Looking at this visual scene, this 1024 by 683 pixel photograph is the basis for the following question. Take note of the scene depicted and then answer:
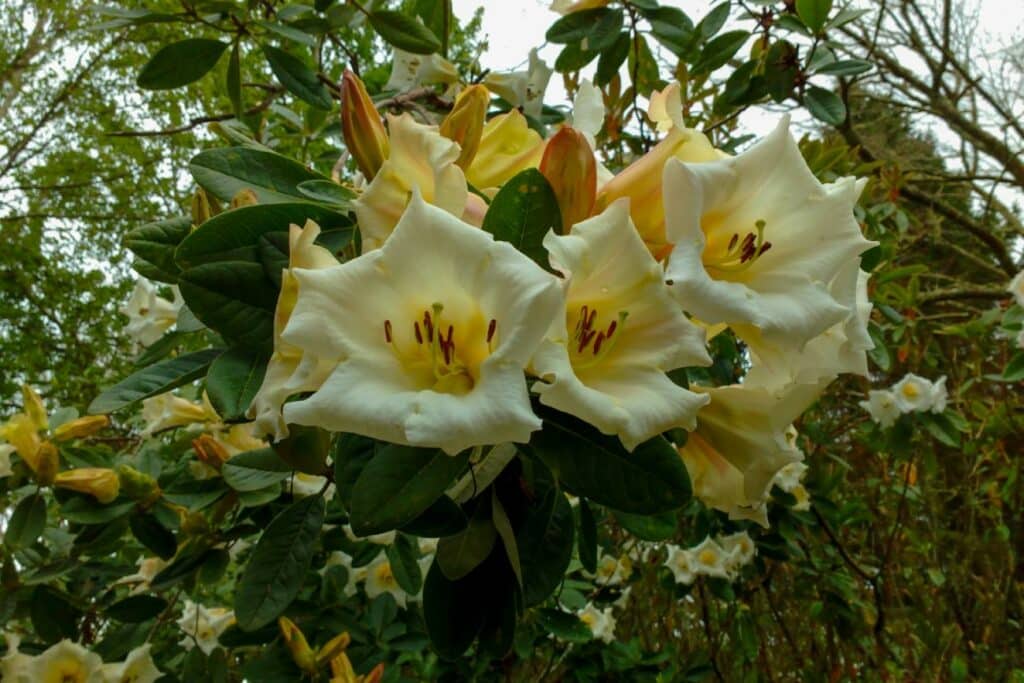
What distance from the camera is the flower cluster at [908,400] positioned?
6.49 feet

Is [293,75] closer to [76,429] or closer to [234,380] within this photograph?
[76,429]

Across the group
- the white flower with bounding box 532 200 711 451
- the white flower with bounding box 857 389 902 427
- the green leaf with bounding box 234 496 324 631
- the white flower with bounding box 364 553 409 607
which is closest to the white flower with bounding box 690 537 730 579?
the white flower with bounding box 857 389 902 427

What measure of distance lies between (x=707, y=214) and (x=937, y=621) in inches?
108

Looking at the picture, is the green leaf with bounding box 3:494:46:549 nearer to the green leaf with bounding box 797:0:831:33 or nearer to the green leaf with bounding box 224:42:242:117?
the green leaf with bounding box 224:42:242:117

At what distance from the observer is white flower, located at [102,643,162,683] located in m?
1.21

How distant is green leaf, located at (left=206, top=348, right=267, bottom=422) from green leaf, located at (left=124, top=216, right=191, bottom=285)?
9 centimetres

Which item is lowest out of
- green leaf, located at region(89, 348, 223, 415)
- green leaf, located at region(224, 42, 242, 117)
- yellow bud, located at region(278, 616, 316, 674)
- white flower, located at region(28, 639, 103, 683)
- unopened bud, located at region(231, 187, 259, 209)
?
yellow bud, located at region(278, 616, 316, 674)

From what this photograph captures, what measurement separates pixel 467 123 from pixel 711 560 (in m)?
1.71

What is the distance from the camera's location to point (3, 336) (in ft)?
14.5

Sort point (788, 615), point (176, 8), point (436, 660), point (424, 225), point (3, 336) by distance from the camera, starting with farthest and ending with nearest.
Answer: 1. point (3, 336)
2. point (788, 615)
3. point (176, 8)
4. point (436, 660)
5. point (424, 225)

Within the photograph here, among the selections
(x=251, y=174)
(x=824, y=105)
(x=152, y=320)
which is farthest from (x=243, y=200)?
(x=824, y=105)

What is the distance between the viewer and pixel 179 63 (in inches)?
44.2

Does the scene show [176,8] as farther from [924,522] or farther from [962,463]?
[962,463]

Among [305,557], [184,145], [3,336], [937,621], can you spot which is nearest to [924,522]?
[937,621]
